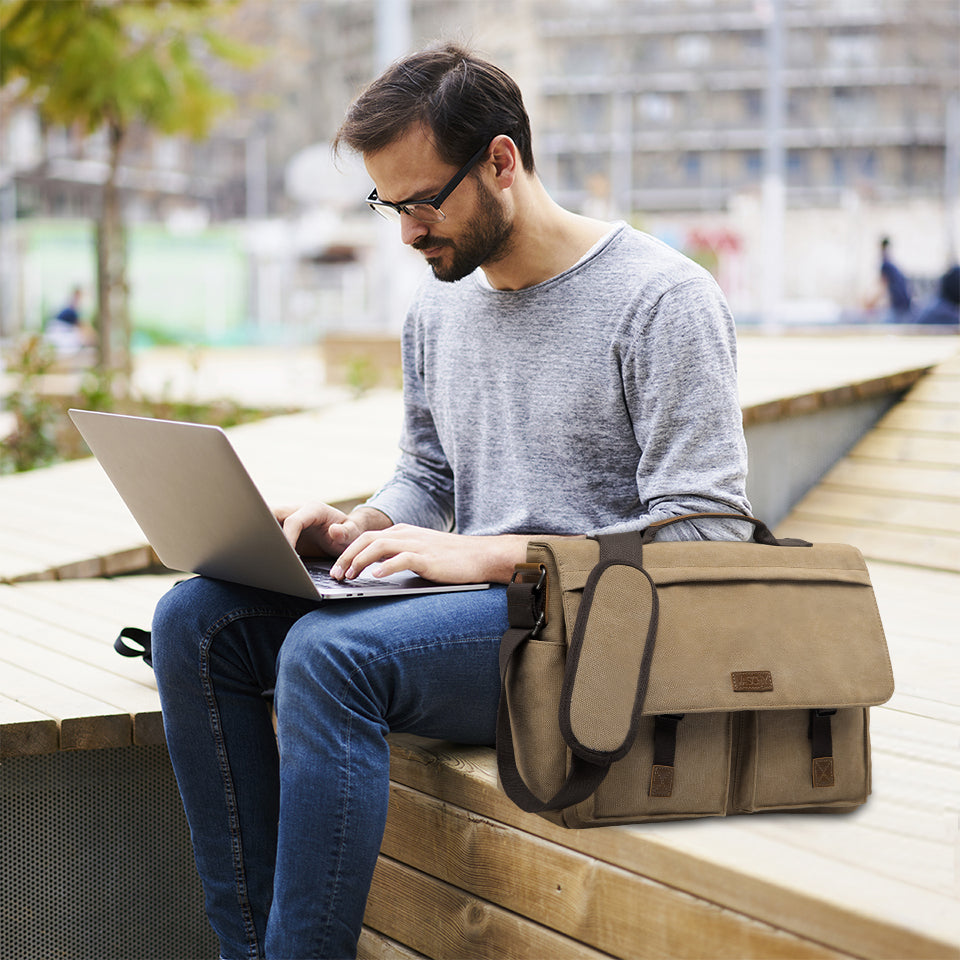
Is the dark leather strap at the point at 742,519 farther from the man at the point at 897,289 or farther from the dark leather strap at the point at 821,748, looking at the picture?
the man at the point at 897,289

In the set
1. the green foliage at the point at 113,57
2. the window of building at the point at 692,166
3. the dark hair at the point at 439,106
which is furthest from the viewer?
the window of building at the point at 692,166

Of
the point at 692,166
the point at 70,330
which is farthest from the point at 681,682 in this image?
the point at 692,166

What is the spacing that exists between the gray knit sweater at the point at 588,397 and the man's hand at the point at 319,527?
0.62 ft

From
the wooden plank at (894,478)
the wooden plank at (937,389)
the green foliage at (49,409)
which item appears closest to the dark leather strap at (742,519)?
the wooden plank at (894,478)

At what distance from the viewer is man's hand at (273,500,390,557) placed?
2.11m

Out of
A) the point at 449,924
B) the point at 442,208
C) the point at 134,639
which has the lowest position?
the point at 449,924

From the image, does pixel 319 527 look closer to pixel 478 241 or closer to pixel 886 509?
pixel 478 241

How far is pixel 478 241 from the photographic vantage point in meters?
2.13

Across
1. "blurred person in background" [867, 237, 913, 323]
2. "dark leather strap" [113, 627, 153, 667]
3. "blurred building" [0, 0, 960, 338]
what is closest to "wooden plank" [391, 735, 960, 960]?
"dark leather strap" [113, 627, 153, 667]

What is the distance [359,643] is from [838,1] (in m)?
54.6

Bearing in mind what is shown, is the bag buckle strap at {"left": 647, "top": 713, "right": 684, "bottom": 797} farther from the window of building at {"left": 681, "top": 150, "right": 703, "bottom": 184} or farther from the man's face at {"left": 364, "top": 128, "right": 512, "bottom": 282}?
the window of building at {"left": 681, "top": 150, "right": 703, "bottom": 184}

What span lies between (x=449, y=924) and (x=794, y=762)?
66 cm

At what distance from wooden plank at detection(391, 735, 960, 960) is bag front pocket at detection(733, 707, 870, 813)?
4 centimetres

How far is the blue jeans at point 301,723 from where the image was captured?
1.69 m
